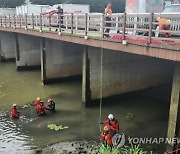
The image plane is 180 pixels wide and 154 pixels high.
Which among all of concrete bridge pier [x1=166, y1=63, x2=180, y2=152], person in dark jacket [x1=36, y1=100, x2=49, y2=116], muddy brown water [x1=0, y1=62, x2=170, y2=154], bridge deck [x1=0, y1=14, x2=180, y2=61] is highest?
bridge deck [x1=0, y1=14, x2=180, y2=61]

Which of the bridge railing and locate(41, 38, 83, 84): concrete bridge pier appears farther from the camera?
locate(41, 38, 83, 84): concrete bridge pier

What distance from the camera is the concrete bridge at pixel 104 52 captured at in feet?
34.5

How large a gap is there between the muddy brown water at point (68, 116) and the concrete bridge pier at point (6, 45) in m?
11.4

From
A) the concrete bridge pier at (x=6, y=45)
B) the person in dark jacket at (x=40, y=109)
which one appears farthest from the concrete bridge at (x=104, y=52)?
the concrete bridge pier at (x=6, y=45)

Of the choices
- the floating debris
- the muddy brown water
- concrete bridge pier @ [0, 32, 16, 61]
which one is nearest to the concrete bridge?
the muddy brown water

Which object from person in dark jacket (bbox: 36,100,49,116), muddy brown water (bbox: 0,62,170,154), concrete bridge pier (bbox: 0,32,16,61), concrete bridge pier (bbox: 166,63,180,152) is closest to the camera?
concrete bridge pier (bbox: 166,63,180,152)

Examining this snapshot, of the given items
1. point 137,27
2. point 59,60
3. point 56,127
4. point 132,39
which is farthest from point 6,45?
point 132,39

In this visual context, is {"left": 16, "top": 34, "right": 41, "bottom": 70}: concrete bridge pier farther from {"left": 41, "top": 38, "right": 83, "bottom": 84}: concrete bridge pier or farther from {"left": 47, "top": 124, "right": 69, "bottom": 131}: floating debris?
{"left": 47, "top": 124, "right": 69, "bottom": 131}: floating debris

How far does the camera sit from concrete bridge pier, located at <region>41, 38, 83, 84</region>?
21734mm

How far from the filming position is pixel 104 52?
16.7m

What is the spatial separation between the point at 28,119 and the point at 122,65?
7040 millimetres

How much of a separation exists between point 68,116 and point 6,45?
841 inches

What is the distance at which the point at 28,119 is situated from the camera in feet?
49.5

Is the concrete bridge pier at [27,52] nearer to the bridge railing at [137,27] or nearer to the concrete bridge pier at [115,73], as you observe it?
the bridge railing at [137,27]
